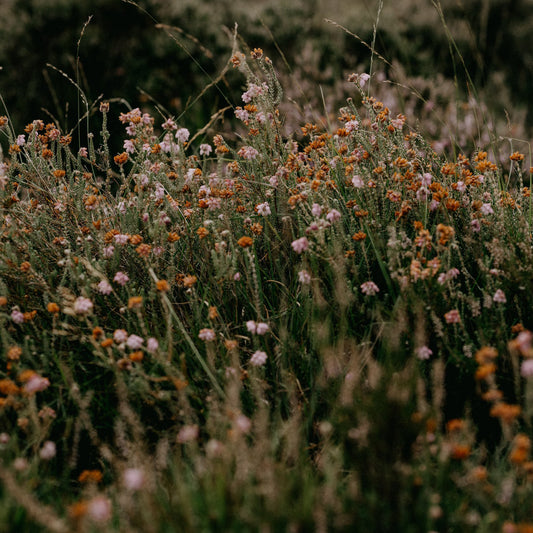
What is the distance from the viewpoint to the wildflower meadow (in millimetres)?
1283

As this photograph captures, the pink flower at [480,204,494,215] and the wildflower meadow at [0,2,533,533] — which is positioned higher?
the pink flower at [480,204,494,215]

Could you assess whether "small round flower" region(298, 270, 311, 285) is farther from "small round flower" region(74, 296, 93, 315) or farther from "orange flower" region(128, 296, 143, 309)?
"small round flower" region(74, 296, 93, 315)

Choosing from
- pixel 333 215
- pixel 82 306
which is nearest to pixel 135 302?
pixel 82 306

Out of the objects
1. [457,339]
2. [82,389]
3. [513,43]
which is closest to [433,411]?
[457,339]

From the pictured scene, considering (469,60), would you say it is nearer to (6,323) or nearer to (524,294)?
(524,294)

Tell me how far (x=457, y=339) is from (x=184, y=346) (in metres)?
0.99

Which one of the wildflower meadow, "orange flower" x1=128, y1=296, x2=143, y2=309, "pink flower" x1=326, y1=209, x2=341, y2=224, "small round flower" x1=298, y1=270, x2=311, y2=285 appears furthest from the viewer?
"pink flower" x1=326, y1=209, x2=341, y2=224

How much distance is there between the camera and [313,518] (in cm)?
121

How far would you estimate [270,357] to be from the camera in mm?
1909

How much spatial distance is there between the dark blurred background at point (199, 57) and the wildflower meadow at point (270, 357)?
3.20m

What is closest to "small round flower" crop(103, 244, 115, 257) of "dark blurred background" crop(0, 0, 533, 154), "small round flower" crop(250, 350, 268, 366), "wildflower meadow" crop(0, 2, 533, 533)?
"wildflower meadow" crop(0, 2, 533, 533)

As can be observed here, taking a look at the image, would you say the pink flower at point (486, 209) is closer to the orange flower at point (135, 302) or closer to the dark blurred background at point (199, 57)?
the orange flower at point (135, 302)

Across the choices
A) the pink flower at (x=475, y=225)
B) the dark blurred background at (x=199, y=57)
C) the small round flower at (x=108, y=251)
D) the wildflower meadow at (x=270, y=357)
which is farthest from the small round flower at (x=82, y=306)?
the dark blurred background at (x=199, y=57)

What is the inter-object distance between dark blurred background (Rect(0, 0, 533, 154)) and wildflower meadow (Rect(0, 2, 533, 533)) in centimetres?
320
